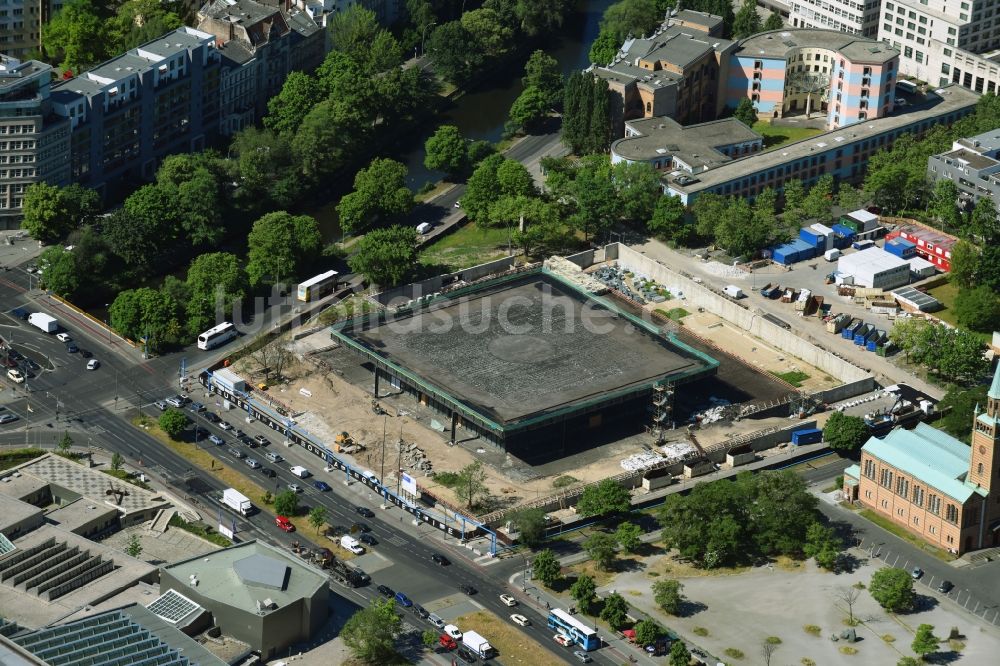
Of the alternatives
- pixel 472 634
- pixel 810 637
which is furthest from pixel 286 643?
pixel 810 637

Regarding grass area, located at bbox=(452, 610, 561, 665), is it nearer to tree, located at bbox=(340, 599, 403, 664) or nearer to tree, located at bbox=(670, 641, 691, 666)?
tree, located at bbox=(340, 599, 403, 664)

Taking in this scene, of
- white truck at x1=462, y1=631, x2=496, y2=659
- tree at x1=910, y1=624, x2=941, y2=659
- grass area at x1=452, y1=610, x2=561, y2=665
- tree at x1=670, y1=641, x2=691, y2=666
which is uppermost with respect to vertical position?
tree at x1=910, y1=624, x2=941, y2=659

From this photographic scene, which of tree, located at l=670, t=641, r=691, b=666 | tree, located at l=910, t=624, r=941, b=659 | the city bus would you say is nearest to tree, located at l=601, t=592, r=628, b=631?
the city bus

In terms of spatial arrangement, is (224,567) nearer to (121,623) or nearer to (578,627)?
(121,623)

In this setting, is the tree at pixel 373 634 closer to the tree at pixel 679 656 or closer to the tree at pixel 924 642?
the tree at pixel 679 656

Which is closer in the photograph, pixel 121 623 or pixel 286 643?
pixel 121 623

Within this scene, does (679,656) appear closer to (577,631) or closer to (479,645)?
(577,631)
